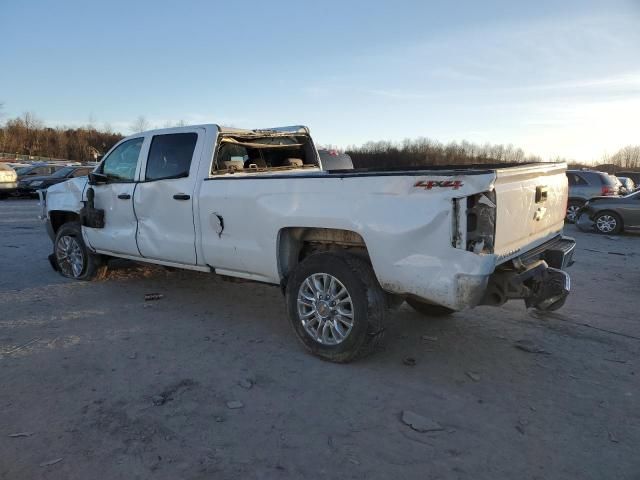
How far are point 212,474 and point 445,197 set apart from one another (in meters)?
2.23

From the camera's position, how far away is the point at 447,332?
189 inches

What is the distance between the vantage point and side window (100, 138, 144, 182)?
5.80 metres

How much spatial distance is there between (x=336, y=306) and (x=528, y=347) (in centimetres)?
184

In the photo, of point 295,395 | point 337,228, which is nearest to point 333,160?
point 337,228

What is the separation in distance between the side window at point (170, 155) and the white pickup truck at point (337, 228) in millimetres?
17

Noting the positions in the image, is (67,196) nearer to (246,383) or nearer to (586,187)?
(246,383)

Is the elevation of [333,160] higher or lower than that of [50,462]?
higher

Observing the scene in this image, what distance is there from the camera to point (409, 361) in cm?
408

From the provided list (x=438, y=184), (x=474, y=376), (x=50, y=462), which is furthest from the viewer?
(x=474, y=376)

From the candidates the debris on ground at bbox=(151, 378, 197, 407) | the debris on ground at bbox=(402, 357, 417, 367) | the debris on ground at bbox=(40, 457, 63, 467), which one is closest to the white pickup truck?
the debris on ground at bbox=(402, 357, 417, 367)

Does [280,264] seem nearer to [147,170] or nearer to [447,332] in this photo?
[447,332]

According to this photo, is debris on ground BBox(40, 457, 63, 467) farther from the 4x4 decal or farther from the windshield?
the windshield

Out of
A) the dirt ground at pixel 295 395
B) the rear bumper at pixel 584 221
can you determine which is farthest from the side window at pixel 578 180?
the dirt ground at pixel 295 395

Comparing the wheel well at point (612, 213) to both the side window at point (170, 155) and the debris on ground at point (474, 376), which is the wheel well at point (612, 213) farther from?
the side window at point (170, 155)
